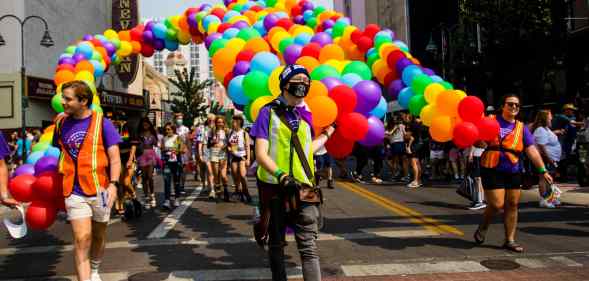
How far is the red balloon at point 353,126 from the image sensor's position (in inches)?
209

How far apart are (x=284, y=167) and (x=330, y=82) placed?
5.79 feet

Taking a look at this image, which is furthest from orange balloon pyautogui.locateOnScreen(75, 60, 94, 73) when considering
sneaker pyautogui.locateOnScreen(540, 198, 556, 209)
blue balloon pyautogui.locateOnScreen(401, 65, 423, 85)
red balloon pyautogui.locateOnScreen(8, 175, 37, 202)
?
sneaker pyautogui.locateOnScreen(540, 198, 556, 209)

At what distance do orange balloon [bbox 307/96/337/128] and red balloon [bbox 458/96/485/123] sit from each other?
1.73m

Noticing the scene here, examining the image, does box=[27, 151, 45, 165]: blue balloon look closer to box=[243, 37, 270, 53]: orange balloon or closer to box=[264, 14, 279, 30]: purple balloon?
box=[243, 37, 270, 53]: orange balloon

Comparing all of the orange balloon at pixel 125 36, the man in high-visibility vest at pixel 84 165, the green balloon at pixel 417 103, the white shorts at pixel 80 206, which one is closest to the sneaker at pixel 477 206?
the green balloon at pixel 417 103

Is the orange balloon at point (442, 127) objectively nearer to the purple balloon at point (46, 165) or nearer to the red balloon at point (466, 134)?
the red balloon at point (466, 134)

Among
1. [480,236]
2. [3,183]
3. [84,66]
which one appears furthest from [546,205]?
[84,66]

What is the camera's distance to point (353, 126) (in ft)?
17.4

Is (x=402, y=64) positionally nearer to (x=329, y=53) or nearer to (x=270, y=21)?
(x=329, y=53)

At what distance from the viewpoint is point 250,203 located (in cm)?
1035

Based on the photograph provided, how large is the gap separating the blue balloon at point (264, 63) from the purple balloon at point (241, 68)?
0.31m

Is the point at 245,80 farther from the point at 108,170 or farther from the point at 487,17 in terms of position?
the point at 487,17

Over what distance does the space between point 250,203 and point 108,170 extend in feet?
19.9

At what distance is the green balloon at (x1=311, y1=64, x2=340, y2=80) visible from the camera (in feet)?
18.5
